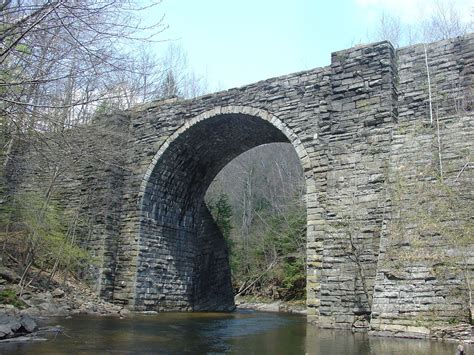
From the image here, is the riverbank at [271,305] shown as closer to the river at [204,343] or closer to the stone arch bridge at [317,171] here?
the stone arch bridge at [317,171]

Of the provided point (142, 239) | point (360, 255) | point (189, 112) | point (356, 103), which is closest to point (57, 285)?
point (142, 239)

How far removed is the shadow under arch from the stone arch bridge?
0.15 feet

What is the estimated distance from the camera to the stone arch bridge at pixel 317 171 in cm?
978

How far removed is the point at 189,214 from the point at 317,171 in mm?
7083

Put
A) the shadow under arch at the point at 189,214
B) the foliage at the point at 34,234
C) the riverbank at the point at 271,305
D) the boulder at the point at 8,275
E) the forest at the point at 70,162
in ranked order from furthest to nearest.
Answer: the riverbank at the point at 271,305 < the shadow under arch at the point at 189,214 < the foliage at the point at 34,234 < the boulder at the point at 8,275 < the forest at the point at 70,162

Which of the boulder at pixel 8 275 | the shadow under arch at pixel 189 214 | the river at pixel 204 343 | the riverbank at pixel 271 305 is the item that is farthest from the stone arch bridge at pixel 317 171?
the riverbank at pixel 271 305

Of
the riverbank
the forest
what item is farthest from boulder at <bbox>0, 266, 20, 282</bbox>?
the riverbank

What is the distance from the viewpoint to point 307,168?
1239cm

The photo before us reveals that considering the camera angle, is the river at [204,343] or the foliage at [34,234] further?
the foliage at [34,234]

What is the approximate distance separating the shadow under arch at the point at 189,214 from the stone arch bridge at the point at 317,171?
47 millimetres

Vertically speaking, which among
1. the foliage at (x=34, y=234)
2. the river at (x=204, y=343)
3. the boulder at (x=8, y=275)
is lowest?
the river at (x=204, y=343)

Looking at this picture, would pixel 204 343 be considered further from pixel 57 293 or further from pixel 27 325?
pixel 57 293

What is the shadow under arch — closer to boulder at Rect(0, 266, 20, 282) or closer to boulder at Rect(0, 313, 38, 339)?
boulder at Rect(0, 266, 20, 282)

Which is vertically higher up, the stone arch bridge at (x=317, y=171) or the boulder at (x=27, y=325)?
the stone arch bridge at (x=317, y=171)
